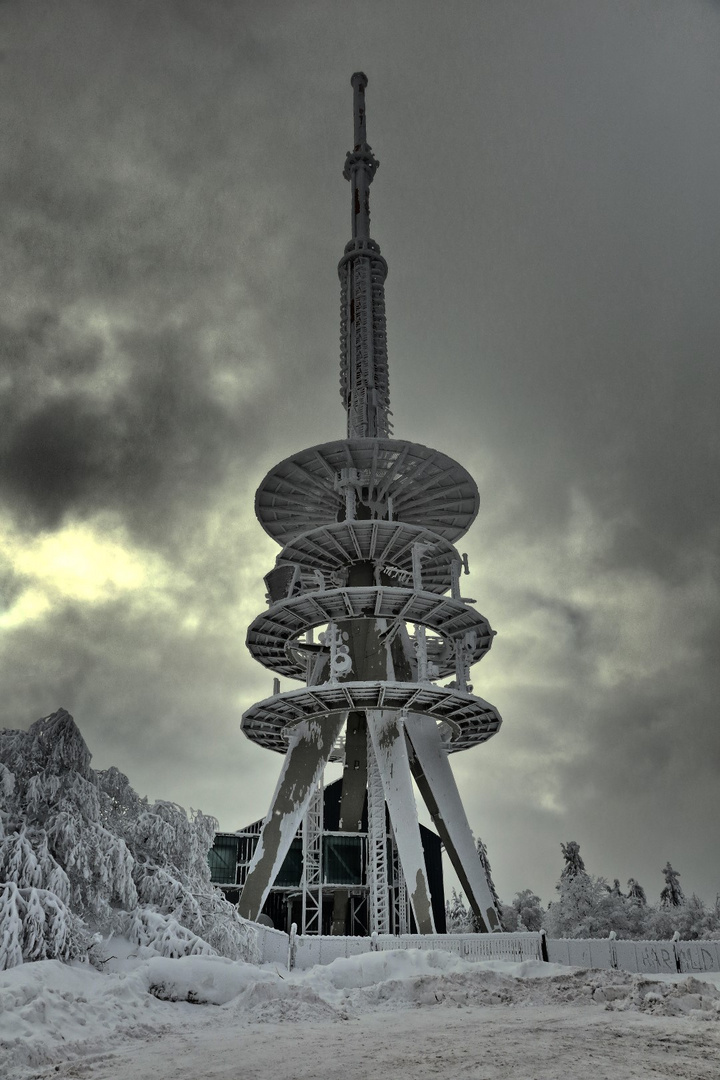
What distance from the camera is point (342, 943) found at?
967 inches

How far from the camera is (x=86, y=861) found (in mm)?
12039

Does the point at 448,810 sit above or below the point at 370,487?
below

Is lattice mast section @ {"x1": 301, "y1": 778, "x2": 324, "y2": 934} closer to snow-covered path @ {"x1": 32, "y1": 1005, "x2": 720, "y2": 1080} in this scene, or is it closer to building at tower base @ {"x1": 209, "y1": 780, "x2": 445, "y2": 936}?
building at tower base @ {"x1": 209, "y1": 780, "x2": 445, "y2": 936}

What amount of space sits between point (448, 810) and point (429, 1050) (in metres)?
22.9

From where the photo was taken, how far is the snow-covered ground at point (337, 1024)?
889cm

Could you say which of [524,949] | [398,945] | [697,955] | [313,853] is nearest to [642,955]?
[697,955]

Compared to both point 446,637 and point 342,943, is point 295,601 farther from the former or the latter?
point 342,943

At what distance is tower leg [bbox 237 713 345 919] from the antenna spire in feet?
49.2

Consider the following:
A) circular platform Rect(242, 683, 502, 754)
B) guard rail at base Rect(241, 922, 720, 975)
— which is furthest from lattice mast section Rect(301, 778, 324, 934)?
guard rail at base Rect(241, 922, 720, 975)

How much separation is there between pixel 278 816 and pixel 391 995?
16843 mm

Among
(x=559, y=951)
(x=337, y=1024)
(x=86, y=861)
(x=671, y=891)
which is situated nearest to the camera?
(x=86, y=861)

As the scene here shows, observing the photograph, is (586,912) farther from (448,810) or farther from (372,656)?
(372,656)

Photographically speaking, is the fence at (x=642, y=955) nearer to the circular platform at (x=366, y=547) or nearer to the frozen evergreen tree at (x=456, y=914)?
the circular platform at (x=366, y=547)

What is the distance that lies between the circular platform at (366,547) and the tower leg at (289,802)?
7360mm
